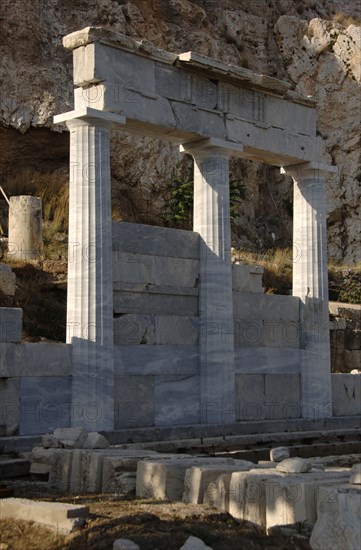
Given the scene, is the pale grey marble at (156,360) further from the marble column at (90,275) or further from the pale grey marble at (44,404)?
the pale grey marble at (44,404)

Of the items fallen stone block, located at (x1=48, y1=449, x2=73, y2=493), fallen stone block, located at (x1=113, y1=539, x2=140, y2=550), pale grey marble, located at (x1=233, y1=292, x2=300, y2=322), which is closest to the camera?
fallen stone block, located at (x1=113, y1=539, x2=140, y2=550)

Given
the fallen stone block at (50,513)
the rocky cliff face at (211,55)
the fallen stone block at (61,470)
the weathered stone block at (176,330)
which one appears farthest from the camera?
the rocky cliff face at (211,55)

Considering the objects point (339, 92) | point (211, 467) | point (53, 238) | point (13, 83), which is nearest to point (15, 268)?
point (53, 238)

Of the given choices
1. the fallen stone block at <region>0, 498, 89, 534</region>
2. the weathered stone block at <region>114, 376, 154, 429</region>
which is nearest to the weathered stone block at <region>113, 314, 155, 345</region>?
the weathered stone block at <region>114, 376, 154, 429</region>

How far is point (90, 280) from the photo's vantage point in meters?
15.2

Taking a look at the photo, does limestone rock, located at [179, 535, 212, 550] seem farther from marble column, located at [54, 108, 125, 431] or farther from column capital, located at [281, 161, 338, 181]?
column capital, located at [281, 161, 338, 181]

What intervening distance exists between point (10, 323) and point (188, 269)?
423cm

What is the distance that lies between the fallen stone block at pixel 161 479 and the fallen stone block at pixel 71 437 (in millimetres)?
1991

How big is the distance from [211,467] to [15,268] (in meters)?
13.1

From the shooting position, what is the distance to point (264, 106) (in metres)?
18.4

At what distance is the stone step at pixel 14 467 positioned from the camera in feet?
41.1

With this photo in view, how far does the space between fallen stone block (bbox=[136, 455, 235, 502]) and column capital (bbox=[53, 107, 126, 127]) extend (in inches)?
258

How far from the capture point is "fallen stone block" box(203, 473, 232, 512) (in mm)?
9961

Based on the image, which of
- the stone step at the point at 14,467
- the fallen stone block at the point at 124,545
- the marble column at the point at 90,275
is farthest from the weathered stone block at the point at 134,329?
the fallen stone block at the point at 124,545
